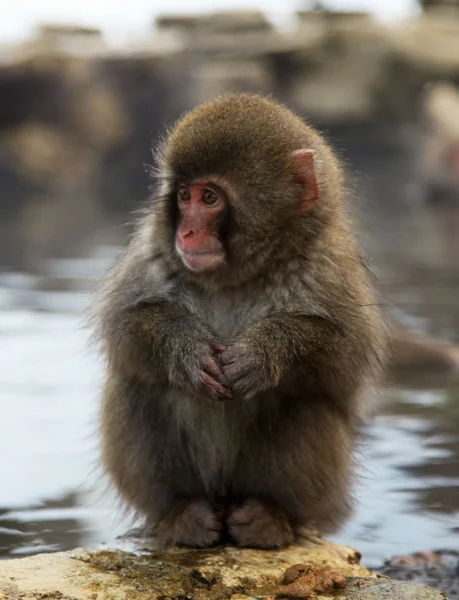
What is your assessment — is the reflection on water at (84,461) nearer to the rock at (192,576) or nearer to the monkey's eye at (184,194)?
the rock at (192,576)

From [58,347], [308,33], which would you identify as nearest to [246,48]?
[308,33]

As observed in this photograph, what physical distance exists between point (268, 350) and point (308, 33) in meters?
24.1

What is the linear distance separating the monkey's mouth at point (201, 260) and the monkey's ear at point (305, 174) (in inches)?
13.2

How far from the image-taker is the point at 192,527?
3.52 m

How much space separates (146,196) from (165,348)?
17.4 metres

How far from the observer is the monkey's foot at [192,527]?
138 inches

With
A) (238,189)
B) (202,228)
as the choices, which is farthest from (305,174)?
(202,228)

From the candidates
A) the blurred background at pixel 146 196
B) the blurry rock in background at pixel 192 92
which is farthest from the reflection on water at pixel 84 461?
the blurry rock in background at pixel 192 92

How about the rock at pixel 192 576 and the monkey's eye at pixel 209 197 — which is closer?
the rock at pixel 192 576

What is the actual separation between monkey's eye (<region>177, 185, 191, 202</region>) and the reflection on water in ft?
4.21

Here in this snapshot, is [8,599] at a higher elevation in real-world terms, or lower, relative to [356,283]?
lower

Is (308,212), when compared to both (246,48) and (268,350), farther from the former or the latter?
(246,48)

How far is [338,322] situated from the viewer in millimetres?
3439

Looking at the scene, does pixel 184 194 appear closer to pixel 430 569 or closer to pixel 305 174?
pixel 305 174
